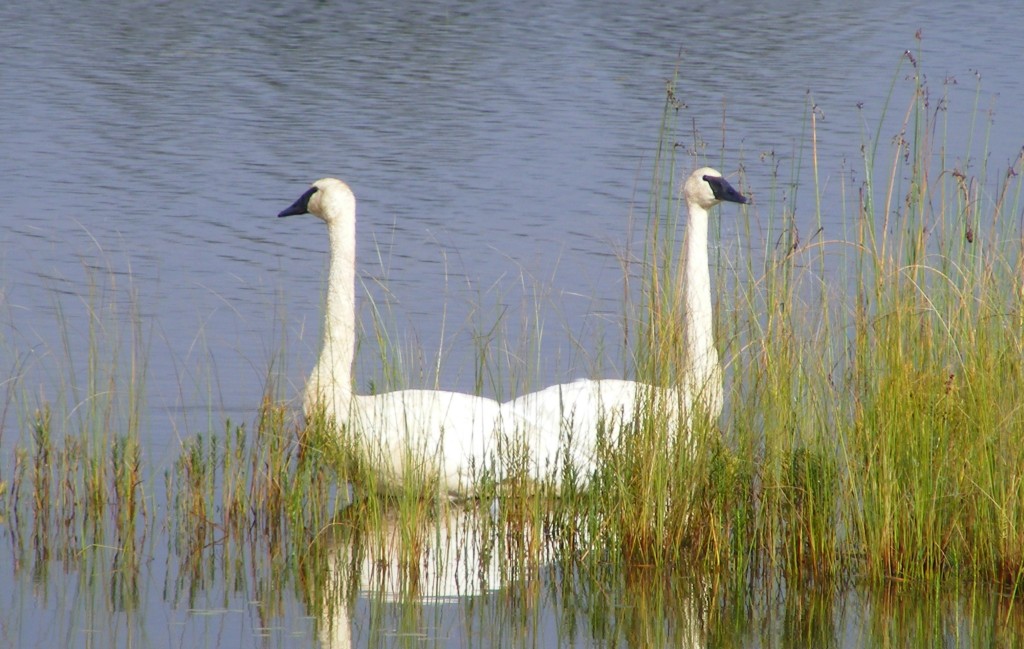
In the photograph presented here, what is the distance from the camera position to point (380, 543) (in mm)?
6508

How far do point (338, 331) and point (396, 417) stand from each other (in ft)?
4.46

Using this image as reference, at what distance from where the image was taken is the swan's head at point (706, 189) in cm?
872

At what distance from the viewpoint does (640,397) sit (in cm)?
665

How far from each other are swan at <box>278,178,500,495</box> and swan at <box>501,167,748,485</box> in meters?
0.20

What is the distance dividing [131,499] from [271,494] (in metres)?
0.56

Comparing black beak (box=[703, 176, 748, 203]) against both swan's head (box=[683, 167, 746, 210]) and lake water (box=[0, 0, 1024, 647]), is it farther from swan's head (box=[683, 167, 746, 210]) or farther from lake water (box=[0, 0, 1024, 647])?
lake water (box=[0, 0, 1024, 647])

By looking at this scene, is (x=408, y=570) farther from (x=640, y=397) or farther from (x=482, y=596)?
(x=640, y=397)

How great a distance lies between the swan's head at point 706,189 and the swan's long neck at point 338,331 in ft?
5.87

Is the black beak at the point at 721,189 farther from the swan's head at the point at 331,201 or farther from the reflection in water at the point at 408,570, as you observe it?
the reflection in water at the point at 408,570

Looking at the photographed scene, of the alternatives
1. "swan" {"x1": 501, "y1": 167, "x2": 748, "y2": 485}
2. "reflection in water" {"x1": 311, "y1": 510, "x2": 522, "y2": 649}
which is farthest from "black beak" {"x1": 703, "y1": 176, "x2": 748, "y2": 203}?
"reflection in water" {"x1": 311, "y1": 510, "x2": 522, "y2": 649}

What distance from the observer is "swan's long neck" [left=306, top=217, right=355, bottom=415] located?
7809mm

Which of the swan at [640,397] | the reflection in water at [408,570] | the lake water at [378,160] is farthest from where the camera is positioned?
the lake water at [378,160]

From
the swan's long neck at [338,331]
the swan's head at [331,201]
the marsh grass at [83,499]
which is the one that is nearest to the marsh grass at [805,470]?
the marsh grass at [83,499]

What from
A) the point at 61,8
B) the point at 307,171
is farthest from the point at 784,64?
the point at 61,8
